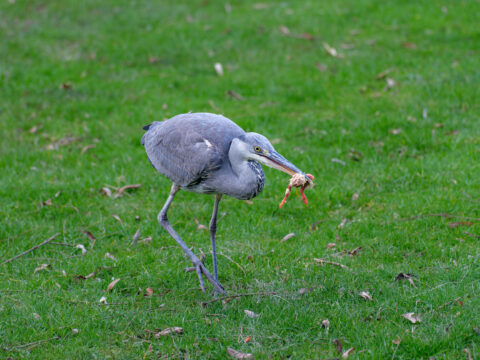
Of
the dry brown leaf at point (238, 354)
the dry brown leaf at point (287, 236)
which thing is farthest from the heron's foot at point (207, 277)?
the dry brown leaf at point (287, 236)

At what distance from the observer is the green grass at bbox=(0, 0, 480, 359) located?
17.4 ft

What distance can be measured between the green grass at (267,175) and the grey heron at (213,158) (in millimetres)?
919

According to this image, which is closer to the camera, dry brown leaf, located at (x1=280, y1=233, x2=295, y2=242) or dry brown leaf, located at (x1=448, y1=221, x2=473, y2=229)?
dry brown leaf, located at (x1=448, y1=221, x2=473, y2=229)

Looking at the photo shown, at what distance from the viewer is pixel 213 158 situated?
5645 mm

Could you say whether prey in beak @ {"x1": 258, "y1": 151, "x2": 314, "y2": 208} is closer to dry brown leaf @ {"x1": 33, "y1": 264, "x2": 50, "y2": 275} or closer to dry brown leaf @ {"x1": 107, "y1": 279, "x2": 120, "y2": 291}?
dry brown leaf @ {"x1": 107, "y1": 279, "x2": 120, "y2": 291}

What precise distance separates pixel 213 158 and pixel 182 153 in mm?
457

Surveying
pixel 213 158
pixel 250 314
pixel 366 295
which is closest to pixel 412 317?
pixel 366 295

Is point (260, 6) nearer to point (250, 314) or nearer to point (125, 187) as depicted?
point (125, 187)

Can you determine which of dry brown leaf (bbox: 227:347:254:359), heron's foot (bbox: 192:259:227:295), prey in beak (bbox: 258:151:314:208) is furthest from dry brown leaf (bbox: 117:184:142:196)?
dry brown leaf (bbox: 227:347:254:359)

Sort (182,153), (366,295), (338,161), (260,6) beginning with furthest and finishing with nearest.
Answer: (260,6) < (338,161) < (182,153) < (366,295)

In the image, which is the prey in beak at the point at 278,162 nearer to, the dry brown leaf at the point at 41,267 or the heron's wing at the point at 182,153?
the heron's wing at the point at 182,153

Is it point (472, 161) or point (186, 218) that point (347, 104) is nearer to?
point (472, 161)

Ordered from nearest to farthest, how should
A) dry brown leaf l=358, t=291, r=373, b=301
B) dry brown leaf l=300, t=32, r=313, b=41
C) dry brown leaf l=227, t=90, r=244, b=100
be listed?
dry brown leaf l=358, t=291, r=373, b=301
dry brown leaf l=227, t=90, r=244, b=100
dry brown leaf l=300, t=32, r=313, b=41

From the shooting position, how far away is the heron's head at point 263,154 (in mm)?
5312
